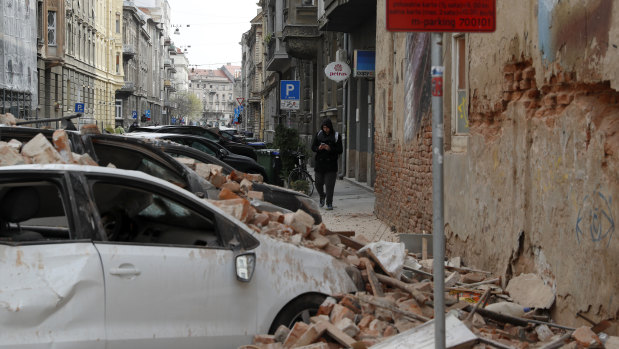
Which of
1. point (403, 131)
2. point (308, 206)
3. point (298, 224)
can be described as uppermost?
point (403, 131)

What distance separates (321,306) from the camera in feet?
18.0

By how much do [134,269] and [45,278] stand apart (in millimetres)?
531

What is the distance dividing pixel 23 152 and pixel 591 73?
4534 mm

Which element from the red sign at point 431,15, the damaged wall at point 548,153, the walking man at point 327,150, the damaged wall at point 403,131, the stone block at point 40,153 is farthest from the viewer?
the walking man at point 327,150

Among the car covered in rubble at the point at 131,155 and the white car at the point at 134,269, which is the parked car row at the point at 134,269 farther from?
the car covered in rubble at the point at 131,155

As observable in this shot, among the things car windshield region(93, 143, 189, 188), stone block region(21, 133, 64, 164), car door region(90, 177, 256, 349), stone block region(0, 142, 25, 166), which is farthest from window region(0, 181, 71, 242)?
car windshield region(93, 143, 189, 188)

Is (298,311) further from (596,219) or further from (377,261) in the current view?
(596,219)

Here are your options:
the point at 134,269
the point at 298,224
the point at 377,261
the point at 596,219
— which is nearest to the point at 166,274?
the point at 134,269

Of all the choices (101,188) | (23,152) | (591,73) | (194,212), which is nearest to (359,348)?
(194,212)

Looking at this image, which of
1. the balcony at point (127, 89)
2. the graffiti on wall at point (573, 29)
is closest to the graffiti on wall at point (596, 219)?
the graffiti on wall at point (573, 29)

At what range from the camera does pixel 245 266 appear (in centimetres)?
528

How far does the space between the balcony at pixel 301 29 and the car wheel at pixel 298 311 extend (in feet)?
82.2

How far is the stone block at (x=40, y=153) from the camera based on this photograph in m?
6.48

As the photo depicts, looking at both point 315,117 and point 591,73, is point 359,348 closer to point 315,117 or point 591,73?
→ point 591,73
